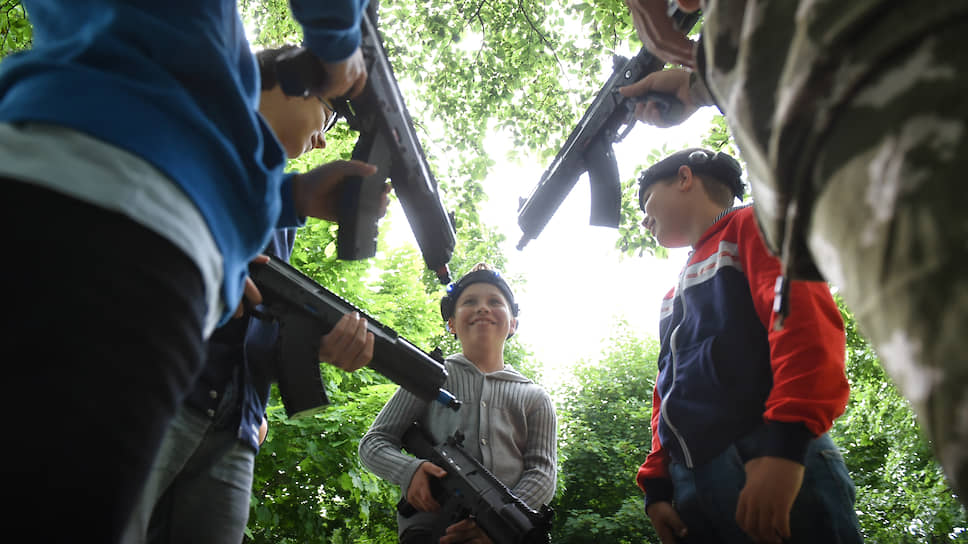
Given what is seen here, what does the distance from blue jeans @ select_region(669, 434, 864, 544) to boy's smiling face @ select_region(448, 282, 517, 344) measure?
1.68 meters

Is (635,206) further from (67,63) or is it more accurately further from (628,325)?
(628,325)

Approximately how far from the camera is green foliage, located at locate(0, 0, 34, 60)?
4.59m

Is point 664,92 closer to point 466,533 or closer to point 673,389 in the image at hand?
point 673,389

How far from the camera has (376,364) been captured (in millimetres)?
3012

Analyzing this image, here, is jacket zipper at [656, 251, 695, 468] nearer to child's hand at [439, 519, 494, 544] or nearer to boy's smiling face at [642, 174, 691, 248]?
boy's smiling face at [642, 174, 691, 248]

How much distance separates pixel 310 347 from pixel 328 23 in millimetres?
1779

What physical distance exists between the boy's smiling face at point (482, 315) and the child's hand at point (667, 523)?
1.55 metres

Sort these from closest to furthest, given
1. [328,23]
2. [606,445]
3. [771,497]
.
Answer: [328,23], [771,497], [606,445]

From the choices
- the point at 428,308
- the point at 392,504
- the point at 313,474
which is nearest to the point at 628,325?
the point at 428,308

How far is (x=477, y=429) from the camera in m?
2.95

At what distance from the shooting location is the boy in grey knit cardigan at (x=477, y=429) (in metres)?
2.67

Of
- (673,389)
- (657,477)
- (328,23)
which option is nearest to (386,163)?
(328,23)

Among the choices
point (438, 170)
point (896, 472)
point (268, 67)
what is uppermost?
point (438, 170)

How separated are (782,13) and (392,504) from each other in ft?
28.6
